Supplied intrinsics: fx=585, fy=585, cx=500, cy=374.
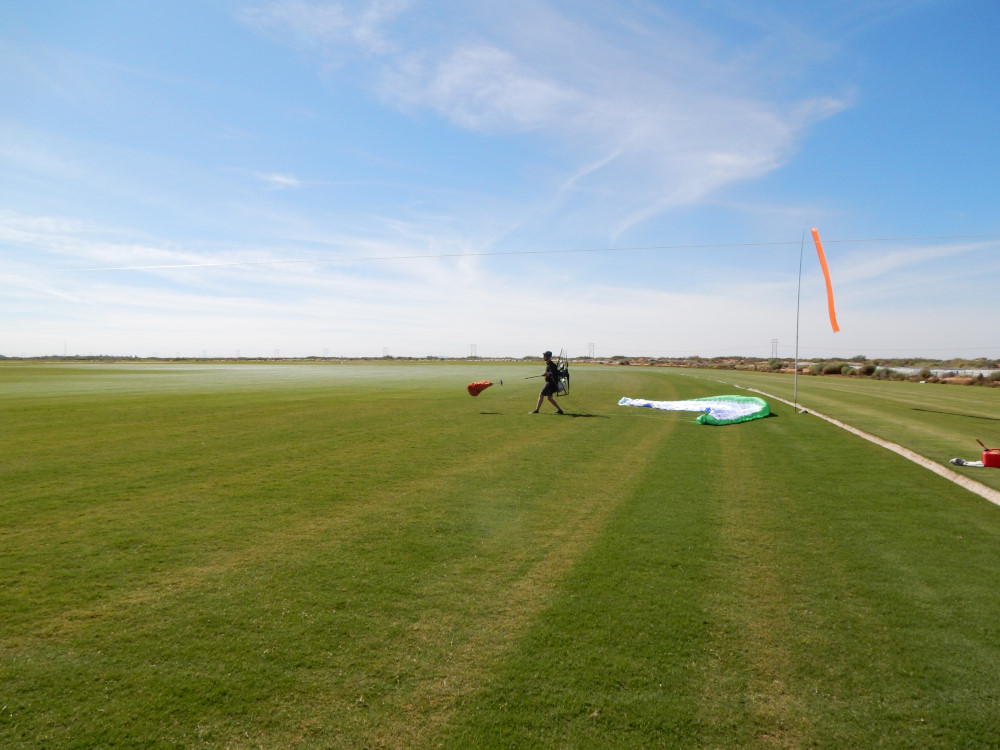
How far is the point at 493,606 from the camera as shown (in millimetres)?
5203

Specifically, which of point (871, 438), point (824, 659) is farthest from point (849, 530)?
point (871, 438)

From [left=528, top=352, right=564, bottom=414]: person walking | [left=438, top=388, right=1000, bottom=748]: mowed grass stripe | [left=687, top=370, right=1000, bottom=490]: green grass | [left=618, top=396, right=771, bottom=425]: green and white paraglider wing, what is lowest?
[left=438, top=388, right=1000, bottom=748]: mowed grass stripe

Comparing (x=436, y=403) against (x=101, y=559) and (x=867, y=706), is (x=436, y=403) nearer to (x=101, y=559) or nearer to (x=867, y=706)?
(x=101, y=559)

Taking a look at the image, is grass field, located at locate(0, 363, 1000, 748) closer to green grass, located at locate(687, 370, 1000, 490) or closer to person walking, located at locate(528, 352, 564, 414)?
green grass, located at locate(687, 370, 1000, 490)

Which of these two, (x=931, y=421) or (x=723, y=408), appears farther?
(x=723, y=408)

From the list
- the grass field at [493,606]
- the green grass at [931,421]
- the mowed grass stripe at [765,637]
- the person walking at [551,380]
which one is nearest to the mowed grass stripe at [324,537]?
the grass field at [493,606]

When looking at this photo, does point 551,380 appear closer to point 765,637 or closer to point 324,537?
→ point 324,537

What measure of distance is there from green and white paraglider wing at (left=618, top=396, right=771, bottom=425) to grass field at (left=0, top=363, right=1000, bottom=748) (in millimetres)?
7690

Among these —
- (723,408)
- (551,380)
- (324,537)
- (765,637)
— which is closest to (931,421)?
(723,408)

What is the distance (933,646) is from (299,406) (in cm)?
2295

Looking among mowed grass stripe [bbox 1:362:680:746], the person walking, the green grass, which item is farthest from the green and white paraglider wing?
mowed grass stripe [bbox 1:362:680:746]

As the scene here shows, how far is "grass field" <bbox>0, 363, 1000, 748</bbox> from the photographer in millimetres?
3602

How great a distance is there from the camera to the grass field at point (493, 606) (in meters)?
3.60

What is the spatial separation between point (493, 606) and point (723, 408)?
18.8m
